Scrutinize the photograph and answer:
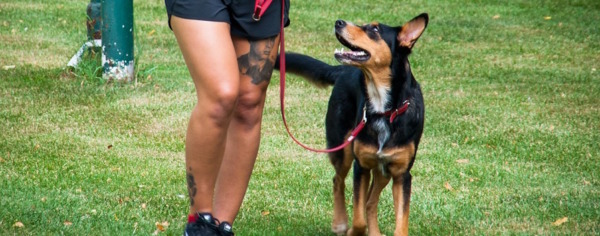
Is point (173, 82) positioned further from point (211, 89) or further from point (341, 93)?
point (211, 89)

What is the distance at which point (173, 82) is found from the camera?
9750mm

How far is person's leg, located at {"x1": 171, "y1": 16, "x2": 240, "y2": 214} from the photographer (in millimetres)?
4086

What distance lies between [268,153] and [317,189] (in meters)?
1.07

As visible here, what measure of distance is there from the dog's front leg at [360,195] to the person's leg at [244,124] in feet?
2.67

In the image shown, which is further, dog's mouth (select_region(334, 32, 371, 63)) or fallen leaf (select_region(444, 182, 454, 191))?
fallen leaf (select_region(444, 182, 454, 191))

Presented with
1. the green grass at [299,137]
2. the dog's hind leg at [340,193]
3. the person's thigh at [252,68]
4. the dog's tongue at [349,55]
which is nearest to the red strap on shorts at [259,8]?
the person's thigh at [252,68]

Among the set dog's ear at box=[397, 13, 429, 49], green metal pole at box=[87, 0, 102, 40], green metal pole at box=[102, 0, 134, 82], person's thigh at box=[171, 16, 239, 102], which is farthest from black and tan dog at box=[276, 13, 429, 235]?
green metal pole at box=[87, 0, 102, 40]

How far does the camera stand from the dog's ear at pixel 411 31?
16.1ft

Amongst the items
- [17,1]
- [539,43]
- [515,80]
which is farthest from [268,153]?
[17,1]

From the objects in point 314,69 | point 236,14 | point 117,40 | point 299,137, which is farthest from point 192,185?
point 117,40

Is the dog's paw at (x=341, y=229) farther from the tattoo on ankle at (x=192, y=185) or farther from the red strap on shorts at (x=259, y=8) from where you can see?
the red strap on shorts at (x=259, y=8)

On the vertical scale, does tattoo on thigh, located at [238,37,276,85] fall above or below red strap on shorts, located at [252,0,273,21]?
below

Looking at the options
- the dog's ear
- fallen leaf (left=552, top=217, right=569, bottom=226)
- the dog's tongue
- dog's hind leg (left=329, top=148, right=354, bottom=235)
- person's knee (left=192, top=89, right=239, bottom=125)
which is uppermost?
the dog's ear

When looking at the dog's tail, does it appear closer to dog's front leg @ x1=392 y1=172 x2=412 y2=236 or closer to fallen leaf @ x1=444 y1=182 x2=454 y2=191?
dog's front leg @ x1=392 y1=172 x2=412 y2=236
